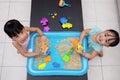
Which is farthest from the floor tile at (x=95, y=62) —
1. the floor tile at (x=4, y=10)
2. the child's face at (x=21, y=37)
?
the floor tile at (x=4, y=10)

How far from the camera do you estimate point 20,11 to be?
6.52 feet

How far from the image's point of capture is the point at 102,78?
5.77ft

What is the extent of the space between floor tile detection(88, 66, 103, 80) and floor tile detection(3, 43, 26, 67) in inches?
22.6

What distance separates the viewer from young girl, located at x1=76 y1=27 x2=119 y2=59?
4.74 ft

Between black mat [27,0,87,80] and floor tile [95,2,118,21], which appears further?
floor tile [95,2,118,21]

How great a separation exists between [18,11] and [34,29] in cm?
51

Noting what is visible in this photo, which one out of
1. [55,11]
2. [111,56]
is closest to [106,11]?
[111,56]

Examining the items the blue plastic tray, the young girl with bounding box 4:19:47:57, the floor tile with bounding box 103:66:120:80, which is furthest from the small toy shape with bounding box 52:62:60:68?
the floor tile with bounding box 103:66:120:80

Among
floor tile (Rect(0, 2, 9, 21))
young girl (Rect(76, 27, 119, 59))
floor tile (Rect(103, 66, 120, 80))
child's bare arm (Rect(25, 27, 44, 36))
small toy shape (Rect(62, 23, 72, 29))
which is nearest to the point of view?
young girl (Rect(76, 27, 119, 59))

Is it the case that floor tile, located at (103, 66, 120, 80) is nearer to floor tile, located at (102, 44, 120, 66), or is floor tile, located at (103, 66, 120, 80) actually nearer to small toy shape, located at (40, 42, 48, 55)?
floor tile, located at (102, 44, 120, 66)

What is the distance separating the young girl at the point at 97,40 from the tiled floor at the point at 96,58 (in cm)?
26

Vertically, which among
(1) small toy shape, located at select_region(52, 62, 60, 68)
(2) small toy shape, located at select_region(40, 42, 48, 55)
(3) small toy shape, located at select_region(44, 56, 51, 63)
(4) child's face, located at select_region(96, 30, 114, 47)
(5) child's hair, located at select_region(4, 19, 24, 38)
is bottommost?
(1) small toy shape, located at select_region(52, 62, 60, 68)

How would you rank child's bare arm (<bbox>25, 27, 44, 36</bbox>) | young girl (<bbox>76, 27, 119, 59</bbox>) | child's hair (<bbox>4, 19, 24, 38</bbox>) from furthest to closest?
child's bare arm (<bbox>25, 27, 44, 36</bbox>) → young girl (<bbox>76, 27, 119, 59</bbox>) → child's hair (<bbox>4, 19, 24, 38</bbox>)

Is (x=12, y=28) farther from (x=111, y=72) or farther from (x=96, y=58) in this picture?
(x=111, y=72)
